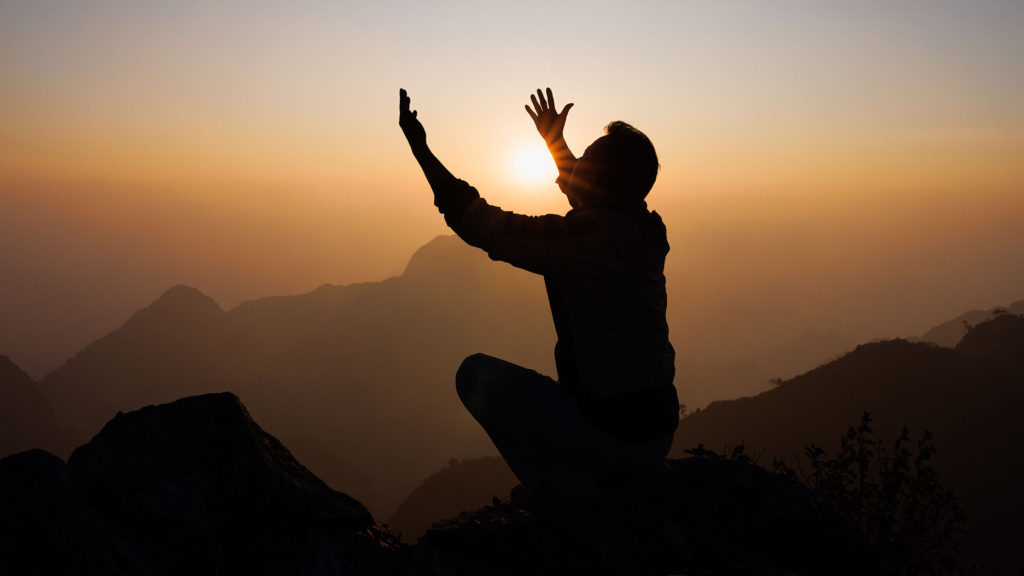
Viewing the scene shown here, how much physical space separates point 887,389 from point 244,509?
179 ft

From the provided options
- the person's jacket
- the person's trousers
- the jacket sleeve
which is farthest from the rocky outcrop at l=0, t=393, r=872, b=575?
the jacket sleeve

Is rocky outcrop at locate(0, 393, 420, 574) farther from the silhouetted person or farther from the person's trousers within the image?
the silhouetted person

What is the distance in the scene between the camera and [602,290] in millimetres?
3734

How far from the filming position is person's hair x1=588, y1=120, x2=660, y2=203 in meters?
3.76

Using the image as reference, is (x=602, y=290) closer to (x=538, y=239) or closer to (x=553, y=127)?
(x=538, y=239)

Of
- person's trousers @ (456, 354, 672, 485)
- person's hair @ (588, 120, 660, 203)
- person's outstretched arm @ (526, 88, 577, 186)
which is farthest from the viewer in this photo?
person's outstretched arm @ (526, 88, 577, 186)

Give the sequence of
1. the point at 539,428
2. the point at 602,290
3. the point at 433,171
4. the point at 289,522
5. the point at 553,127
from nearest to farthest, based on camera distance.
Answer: the point at 289,522 < the point at 602,290 < the point at 433,171 < the point at 539,428 < the point at 553,127

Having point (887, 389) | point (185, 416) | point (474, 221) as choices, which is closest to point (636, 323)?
point (474, 221)

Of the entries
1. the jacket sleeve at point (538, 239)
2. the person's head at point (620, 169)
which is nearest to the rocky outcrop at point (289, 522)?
the jacket sleeve at point (538, 239)

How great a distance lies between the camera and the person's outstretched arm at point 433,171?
3.79 m

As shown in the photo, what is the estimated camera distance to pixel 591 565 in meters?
4.25

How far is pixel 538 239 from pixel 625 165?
73 centimetres

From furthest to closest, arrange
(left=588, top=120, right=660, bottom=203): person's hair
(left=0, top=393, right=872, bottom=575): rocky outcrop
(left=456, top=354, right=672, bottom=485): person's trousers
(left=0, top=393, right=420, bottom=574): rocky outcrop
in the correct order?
(left=456, top=354, right=672, bottom=485): person's trousers, (left=588, top=120, right=660, bottom=203): person's hair, (left=0, top=393, right=872, bottom=575): rocky outcrop, (left=0, top=393, right=420, bottom=574): rocky outcrop

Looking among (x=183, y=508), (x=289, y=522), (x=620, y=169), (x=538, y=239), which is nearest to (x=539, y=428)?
(x=538, y=239)
